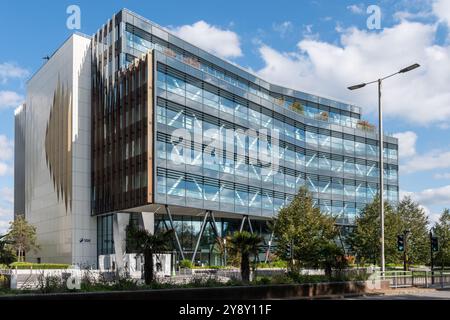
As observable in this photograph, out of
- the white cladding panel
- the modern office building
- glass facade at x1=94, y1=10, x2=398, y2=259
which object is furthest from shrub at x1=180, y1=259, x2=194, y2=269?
the white cladding panel

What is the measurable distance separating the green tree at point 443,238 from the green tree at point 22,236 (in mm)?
46481

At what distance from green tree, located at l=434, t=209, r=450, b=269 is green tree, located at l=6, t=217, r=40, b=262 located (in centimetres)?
4648

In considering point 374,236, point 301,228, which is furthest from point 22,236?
point 374,236

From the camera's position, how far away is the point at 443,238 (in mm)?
56594

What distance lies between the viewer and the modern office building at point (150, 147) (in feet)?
187

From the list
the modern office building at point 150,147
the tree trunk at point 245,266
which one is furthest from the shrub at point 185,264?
the tree trunk at point 245,266

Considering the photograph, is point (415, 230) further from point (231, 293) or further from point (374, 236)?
point (231, 293)

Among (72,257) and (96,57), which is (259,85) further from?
(72,257)

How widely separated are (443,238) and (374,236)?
29.3 ft

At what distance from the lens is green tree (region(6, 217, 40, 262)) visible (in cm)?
7125

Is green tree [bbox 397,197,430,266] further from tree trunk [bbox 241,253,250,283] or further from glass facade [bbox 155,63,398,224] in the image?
tree trunk [bbox 241,253,250,283]

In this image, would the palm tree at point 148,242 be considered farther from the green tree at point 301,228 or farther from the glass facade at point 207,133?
the glass facade at point 207,133

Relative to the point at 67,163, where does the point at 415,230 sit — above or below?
below

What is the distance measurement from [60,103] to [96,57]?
8144mm
